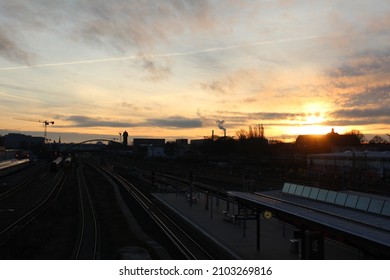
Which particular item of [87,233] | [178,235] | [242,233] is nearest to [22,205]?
[87,233]

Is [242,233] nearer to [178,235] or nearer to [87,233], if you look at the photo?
[178,235]

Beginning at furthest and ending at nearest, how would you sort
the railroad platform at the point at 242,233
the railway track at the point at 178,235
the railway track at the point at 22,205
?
the railway track at the point at 22,205
the railway track at the point at 178,235
the railroad platform at the point at 242,233

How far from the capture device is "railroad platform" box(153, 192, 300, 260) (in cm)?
1833

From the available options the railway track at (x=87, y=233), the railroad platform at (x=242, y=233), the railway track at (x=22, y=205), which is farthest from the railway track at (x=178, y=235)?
the railway track at (x=22, y=205)

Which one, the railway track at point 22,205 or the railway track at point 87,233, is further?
the railway track at point 22,205

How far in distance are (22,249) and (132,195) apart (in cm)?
2460


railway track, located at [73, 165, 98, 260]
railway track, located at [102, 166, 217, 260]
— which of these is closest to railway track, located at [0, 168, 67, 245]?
railway track, located at [73, 165, 98, 260]

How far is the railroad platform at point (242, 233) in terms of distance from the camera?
18.3m

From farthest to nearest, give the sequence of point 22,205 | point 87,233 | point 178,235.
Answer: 1. point 22,205
2. point 87,233
3. point 178,235

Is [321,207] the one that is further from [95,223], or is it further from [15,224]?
[15,224]

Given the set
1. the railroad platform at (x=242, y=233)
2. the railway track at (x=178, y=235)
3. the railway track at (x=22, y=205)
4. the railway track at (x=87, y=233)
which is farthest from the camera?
the railway track at (x=22, y=205)

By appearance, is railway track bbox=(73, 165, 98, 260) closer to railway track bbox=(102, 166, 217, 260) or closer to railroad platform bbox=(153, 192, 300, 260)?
railway track bbox=(102, 166, 217, 260)

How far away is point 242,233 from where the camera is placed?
22.5 meters

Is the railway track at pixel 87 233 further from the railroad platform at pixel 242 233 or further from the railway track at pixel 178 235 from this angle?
the railroad platform at pixel 242 233
